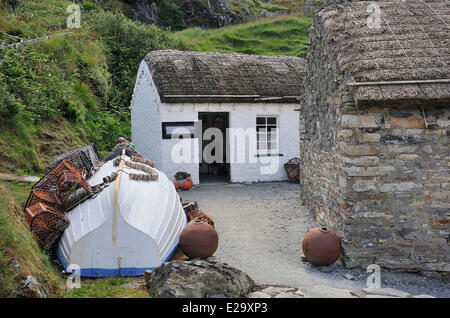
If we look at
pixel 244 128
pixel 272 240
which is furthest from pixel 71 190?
pixel 244 128

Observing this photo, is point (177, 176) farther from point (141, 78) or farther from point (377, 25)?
point (377, 25)

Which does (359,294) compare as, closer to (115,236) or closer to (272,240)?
(272,240)

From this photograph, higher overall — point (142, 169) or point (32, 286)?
point (142, 169)

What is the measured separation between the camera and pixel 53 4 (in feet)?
74.2

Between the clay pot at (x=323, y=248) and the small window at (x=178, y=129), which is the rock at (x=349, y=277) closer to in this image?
the clay pot at (x=323, y=248)

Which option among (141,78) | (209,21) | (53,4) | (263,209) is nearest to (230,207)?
(263,209)

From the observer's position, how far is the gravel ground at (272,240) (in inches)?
233

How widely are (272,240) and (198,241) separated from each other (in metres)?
2.20

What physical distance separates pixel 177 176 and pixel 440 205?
8.66 m

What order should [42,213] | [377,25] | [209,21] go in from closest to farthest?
1. [42,213]
2. [377,25]
3. [209,21]

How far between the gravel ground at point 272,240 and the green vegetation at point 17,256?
2.82 m

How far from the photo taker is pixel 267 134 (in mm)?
14859

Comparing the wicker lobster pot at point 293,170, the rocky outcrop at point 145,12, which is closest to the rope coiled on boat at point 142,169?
the wicker lobster pot at point 293,170
